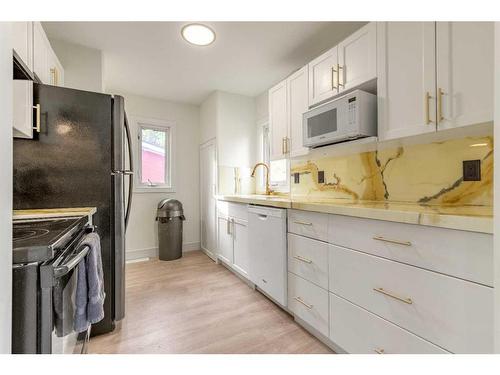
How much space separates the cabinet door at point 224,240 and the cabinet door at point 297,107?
1.23 m

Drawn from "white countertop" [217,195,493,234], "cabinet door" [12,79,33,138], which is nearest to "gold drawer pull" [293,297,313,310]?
"white countertop" [217,195,493,234]

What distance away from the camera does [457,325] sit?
0.90 m

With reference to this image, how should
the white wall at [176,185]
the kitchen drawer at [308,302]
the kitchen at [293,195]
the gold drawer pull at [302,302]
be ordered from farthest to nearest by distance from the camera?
the white wall at [176,185]
the gold drawer pull at [302,302]
the kitchen drawer at [308,302]
the kitchen at [293,195]

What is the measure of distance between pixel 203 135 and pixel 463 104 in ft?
10.7

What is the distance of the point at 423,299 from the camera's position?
3.28 ft

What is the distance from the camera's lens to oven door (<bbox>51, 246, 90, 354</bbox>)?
721 mm

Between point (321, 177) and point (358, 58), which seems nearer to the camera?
point (358, 58)

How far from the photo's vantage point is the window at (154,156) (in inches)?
140

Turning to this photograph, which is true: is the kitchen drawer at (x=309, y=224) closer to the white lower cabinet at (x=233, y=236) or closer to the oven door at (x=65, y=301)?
the white lower cabinet at (x=233, y=236)

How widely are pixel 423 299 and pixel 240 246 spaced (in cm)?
183

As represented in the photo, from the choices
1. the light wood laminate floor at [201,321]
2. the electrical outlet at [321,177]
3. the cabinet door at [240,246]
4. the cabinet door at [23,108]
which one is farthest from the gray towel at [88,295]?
the electrical outlet at [321,177]

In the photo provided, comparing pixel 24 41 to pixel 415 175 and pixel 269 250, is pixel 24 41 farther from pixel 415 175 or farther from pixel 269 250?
pixel 415 175

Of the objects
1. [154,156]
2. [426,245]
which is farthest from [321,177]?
[154,156]
